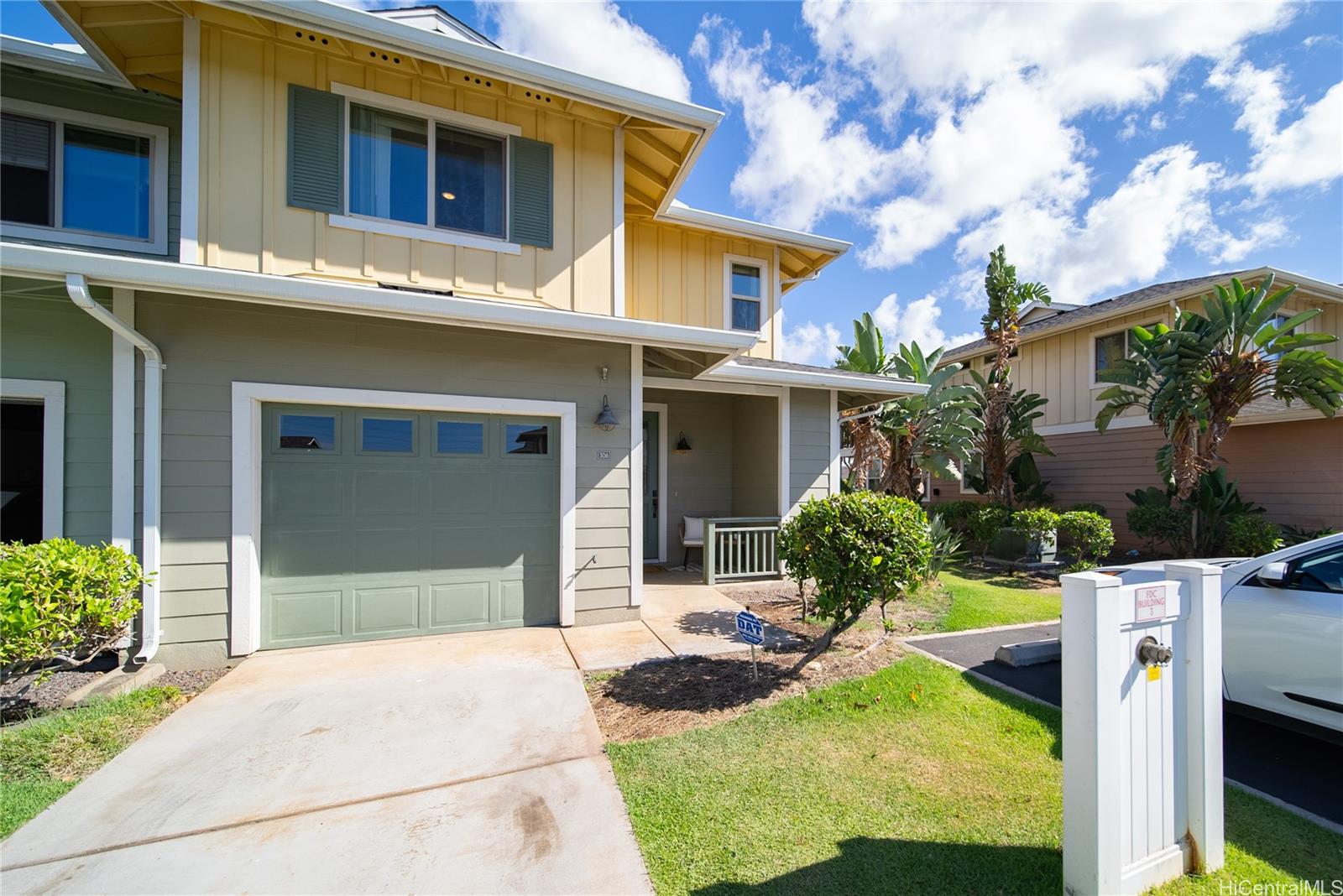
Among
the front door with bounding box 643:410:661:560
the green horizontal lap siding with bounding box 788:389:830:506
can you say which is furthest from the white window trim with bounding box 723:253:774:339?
the front door with bounding box 643:410:661:560

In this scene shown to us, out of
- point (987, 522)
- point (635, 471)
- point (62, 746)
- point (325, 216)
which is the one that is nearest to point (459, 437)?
point (635, 471)

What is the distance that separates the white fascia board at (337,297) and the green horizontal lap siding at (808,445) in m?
2.37

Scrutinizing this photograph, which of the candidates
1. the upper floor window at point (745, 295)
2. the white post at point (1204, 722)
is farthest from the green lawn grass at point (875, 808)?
the upper floor window at point (745, 295)

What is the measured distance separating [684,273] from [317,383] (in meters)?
5.34

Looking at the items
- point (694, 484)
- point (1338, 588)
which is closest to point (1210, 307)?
point (1338, 588)

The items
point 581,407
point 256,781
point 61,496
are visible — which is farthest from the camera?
point 581,407

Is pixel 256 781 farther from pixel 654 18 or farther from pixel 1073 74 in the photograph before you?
pixel 1073 74

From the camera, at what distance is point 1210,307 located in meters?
8.69

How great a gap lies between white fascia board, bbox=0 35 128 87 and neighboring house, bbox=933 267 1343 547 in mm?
16860

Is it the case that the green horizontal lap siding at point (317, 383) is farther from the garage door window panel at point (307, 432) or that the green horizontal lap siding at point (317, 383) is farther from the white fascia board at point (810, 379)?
Answer: the white fascia board at point (810, 379)

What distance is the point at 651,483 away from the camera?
29.6ft

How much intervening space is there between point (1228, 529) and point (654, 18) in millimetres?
12226

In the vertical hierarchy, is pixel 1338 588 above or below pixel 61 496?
below

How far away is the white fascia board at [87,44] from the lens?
4.53 metres
